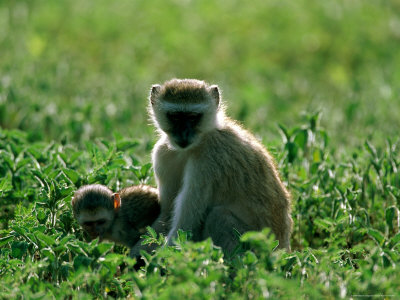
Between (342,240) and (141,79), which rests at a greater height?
(141,79)

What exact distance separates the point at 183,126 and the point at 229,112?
5.29 metres

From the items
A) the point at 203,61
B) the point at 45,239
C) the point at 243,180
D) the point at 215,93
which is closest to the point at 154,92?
the point at 215,93

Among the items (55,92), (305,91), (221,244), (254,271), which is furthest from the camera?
(305,91)

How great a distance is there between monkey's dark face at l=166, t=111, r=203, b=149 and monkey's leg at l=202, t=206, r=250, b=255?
2.04 ft

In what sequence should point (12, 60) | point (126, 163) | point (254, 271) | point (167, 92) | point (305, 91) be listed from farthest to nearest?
1. point (305, 91)
2. point (12, 60)
3. point (126, 163)
4. point (167, 92)
5. point (254, 271)

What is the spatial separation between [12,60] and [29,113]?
2885 mm

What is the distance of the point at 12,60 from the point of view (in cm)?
1163

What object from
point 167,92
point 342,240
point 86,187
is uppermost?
point 167,92

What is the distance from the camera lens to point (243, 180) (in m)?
5.59

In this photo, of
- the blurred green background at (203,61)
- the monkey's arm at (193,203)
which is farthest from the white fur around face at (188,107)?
the blurred green background at (203,61)

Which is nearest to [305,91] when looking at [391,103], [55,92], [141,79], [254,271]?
[391,103]

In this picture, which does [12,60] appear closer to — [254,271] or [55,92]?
[55,92]

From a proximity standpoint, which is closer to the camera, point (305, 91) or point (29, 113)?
point (29, 113)

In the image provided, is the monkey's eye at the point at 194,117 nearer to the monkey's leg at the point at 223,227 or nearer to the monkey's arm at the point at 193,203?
the monkey's arm at the point at 193,203
